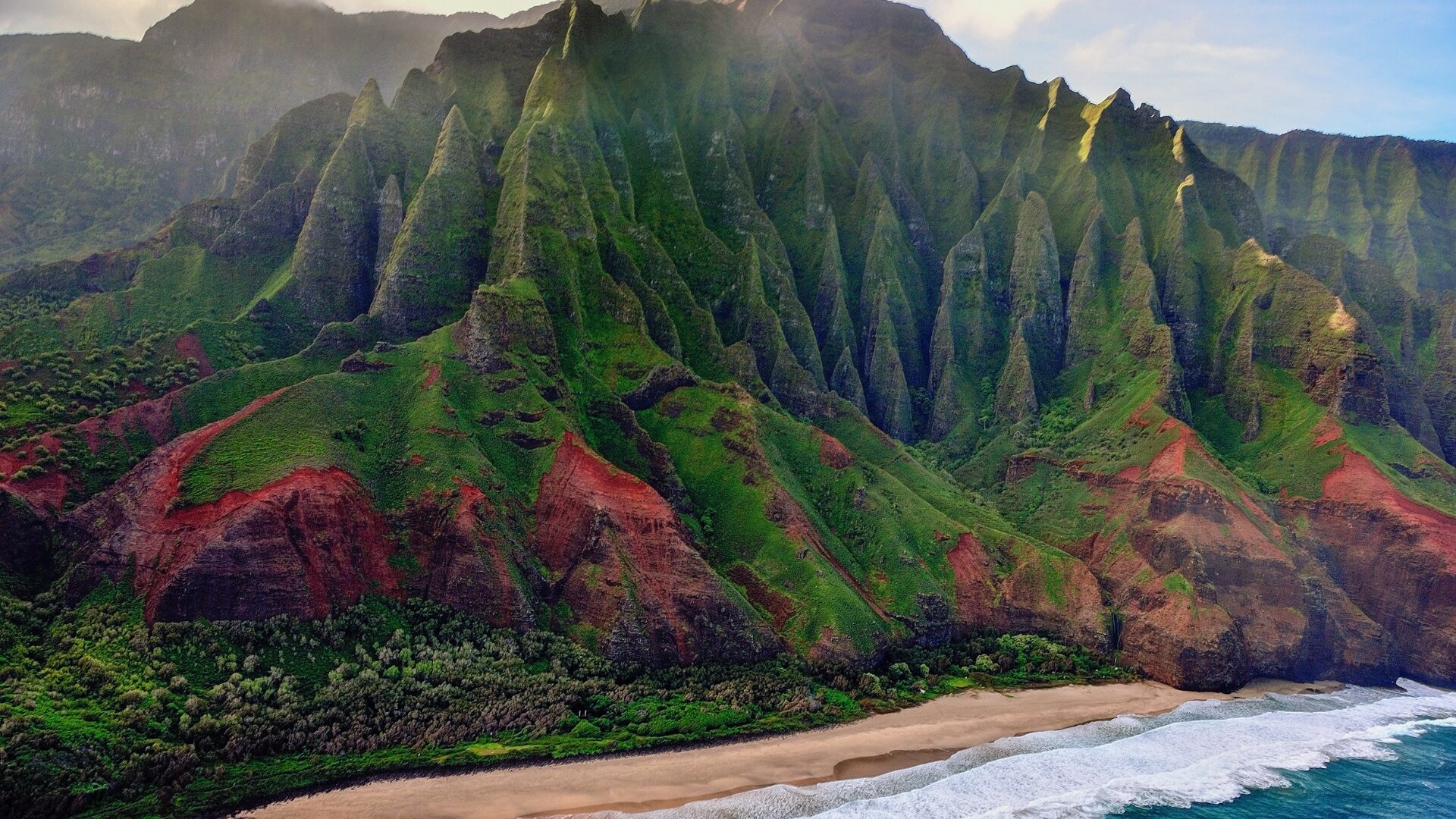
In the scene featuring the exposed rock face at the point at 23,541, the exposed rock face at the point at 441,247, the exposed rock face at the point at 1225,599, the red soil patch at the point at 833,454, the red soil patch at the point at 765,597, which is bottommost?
the exposed rock face at the point at 1225,599

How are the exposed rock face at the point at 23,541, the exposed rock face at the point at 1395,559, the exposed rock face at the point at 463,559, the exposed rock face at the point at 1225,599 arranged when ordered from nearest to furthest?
the exposed rock face at the point at 23,541
the exposed rock face at the point at 463,559
the exposed rock face at the point at 1225,599
the exposed rock face at the point at 1395,559

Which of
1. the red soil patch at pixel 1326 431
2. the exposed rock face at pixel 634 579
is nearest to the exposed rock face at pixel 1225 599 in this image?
the red soil patch at pixel 1326 431

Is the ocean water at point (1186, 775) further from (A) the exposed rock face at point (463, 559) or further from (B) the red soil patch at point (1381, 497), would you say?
(A) the exposed rock face at point (463, 559)

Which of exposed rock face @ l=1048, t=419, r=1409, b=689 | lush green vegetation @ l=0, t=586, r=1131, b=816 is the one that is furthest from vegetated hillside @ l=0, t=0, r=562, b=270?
exposed rock face @ l=1048, t=419, r=1409, b=689

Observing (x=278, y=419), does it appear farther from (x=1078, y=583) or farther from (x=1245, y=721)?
(x=1245, y=721)

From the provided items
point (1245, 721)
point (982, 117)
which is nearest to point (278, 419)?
point (1245, 721)

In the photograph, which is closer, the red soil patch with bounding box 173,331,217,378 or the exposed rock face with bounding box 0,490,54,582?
the exposed rock face with bounding box 0,490,54,582

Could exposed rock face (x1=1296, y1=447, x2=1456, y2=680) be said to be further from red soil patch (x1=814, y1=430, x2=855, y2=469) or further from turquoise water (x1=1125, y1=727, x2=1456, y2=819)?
red soil patch (x1=814, y1=430, x2=855, y2=469)

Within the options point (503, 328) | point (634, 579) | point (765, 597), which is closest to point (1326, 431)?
point (765, 597)
